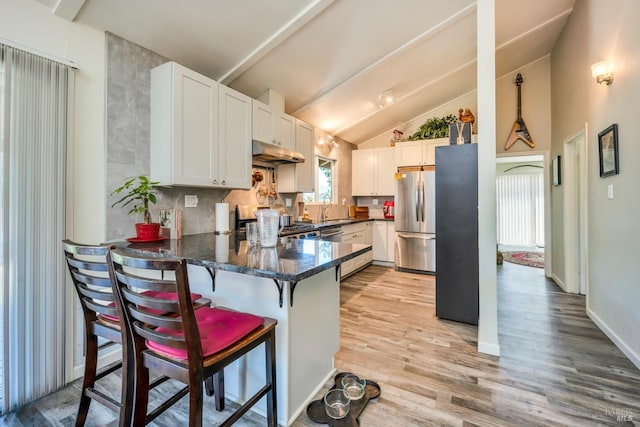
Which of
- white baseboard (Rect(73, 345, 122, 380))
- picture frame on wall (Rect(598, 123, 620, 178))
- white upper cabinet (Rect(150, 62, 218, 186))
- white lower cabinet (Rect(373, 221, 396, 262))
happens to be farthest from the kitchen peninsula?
white lower cabinet (Rect(373, 221, 396, 262))

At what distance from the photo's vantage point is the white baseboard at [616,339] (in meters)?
2.03

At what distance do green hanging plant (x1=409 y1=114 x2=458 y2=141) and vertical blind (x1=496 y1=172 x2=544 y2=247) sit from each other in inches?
136

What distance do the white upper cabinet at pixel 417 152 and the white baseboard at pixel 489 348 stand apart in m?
3.25

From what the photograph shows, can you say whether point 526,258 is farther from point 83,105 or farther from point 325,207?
point 83,105

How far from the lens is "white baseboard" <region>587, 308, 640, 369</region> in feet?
6.66

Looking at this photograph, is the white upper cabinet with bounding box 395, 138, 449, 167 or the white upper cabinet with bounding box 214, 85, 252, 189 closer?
the white upper cabinet with bounding box 214, 85, 252, 189

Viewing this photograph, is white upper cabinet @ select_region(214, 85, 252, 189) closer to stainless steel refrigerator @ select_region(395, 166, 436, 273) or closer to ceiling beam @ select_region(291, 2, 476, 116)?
ceiling beam @ select_region(291, 2, 476, 116)

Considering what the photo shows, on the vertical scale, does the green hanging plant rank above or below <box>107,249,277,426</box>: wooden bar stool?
above

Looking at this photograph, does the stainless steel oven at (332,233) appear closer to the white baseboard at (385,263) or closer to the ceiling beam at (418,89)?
the white baseboard at (385,263)

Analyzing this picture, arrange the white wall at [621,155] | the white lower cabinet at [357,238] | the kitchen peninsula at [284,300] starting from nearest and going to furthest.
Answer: the kitchen peninsula at [284,300] → the white wall at [621,155] → the white lower cabinet at [357,238]

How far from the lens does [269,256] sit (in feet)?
5.04

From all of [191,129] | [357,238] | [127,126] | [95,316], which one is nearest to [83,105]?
[127,126]

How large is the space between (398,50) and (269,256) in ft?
9.82

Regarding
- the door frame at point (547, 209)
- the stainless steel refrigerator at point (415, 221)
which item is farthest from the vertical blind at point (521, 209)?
the stainless steel refrigerator at point (415, 221)
